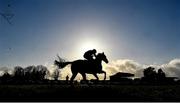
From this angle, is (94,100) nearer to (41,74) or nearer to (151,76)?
(151,76)

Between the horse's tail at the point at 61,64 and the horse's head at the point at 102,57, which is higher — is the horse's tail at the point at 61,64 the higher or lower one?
the lower one

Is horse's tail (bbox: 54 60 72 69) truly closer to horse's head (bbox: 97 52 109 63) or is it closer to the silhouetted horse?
the silhouetted horse

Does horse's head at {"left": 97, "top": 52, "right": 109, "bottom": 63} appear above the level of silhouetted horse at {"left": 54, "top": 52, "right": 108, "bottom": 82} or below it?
above

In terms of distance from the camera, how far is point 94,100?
54.7 ft

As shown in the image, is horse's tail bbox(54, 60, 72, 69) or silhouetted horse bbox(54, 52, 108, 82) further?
horse's tail bbox(54, 60, 72, 69)

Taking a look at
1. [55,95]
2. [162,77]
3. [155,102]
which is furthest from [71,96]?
[162,77]

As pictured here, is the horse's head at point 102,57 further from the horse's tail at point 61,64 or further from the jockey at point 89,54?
the horse's tail at point 61,64

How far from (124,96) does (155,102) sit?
2600 mm

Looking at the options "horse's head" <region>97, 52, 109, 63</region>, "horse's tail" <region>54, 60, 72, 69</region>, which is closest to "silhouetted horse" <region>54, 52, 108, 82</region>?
"horse's head" <region>97, 52, 109, 63</region>

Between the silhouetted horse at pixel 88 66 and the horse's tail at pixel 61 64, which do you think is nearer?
the silhouetted horse at pixel 88 66

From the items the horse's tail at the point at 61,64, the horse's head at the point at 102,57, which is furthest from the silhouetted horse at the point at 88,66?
the horse's tail at the point at 61,64

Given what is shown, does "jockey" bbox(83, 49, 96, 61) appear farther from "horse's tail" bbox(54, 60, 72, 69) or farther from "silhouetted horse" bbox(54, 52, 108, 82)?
"horse's tail" bbox(54, 60, 72, 69)

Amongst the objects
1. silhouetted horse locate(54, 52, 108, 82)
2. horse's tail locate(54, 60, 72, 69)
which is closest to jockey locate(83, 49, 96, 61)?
silhouetted horse locate(54, 52, 108, 82)

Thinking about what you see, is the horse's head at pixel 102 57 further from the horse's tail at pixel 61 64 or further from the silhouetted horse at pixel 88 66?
the horse's tail at pixel 61 64
